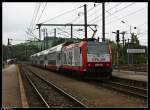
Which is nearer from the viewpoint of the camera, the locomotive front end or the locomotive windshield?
the locomotive front end

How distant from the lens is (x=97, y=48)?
30.7m

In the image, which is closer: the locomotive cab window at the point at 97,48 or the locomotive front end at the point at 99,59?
the locomotive front end at the point at 99,59

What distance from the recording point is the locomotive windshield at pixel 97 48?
30.5 meters

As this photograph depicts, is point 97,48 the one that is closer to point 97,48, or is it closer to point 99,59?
point 97,48

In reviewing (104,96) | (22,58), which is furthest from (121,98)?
(22,58)

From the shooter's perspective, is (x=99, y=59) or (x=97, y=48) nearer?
(x=99, y=59)

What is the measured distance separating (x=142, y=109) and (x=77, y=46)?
17981 millimetres

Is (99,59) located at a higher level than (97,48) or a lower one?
lower

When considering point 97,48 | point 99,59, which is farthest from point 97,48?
point 99,59

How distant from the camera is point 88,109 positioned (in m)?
14.4

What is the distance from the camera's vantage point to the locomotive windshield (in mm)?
30516

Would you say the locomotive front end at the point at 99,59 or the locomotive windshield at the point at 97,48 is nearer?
the locomotive front end at the point at 99,59

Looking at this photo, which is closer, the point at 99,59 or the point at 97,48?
the point at 99,59

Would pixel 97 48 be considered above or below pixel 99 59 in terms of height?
above
